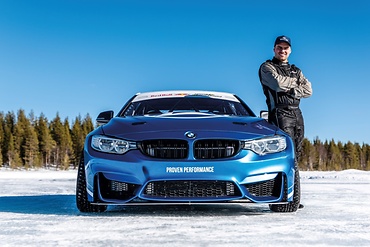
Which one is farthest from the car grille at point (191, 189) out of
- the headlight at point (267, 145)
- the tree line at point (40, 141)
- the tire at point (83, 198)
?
the tree line at point (40, 141)

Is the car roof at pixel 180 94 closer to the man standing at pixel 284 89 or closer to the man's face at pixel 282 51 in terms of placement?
the man standing at pixel 284 89

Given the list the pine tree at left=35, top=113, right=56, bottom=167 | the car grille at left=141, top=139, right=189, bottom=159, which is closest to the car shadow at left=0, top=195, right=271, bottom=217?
the car grille at left=141, top=139, right=189, bottom=159

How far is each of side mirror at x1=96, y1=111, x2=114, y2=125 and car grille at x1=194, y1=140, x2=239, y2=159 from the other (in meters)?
1.74

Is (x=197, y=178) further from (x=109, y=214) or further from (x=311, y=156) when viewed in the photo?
(x=311, y=156)

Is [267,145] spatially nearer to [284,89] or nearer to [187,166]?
[187,166]

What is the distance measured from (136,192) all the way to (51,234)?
3.75 ft

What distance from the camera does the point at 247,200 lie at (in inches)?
186

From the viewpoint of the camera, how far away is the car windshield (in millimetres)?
6391

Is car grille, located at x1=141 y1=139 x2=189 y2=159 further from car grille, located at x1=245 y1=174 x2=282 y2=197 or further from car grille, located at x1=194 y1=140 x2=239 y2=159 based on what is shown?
car grille, located at x1=245 y1=174 x2=282 y2=197

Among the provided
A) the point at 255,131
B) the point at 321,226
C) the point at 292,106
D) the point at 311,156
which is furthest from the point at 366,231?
the point at 311,156

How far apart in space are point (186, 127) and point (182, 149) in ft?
0.92

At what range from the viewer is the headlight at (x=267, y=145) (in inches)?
189

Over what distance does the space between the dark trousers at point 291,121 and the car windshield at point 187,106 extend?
42 cm

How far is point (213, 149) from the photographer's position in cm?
473
